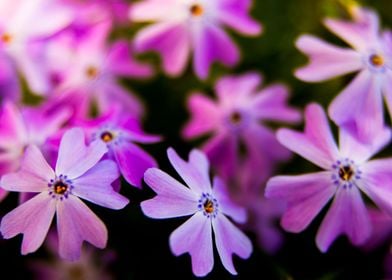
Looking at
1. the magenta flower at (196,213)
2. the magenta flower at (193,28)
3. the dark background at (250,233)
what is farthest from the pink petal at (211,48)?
the magenta flower at (196,213)

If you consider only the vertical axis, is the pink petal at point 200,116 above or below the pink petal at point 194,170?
above

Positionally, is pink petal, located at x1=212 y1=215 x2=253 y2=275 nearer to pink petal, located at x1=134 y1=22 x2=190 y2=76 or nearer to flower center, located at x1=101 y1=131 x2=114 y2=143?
flower center, located at x1=101 y1=131 x2=114 y2=143

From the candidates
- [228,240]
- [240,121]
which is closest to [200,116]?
[240,121]

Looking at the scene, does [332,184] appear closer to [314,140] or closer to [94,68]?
[314,140]

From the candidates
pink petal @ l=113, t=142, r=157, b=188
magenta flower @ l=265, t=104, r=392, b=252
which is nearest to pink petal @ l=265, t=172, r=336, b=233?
magenta flower @ l=265, t=104, r=392, b=252

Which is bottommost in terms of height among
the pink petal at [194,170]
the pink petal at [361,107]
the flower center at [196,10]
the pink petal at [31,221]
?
the pink petal at [31,221]

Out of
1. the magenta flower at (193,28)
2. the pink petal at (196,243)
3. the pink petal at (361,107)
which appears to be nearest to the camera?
the pink petal at (196,243)

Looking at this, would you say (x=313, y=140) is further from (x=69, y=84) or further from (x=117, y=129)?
(x=69, y=84)

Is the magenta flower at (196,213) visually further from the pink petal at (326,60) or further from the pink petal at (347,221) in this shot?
the pink petal at (326,60)
